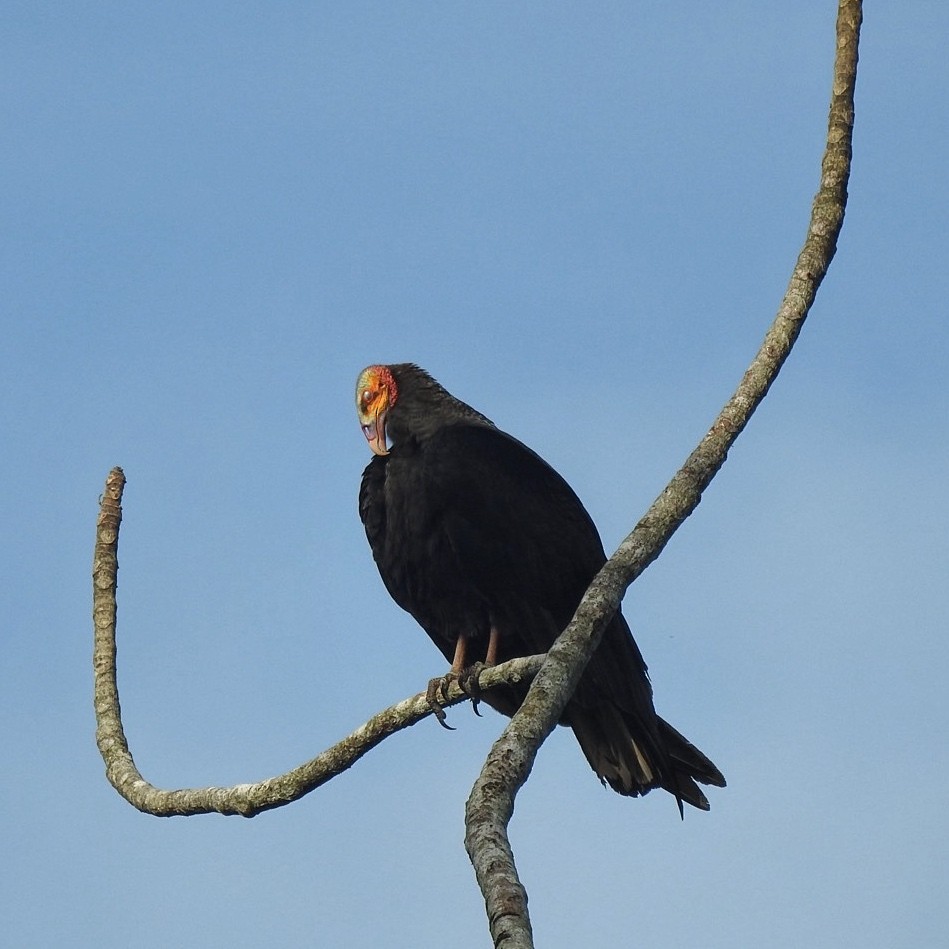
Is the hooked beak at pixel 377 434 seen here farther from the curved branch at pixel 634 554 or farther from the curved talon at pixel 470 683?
the curved branch at pixel 634 554

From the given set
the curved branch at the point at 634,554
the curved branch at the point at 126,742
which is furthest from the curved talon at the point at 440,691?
the curved branch at the point at 634,554

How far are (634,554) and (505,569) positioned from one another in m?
1.64

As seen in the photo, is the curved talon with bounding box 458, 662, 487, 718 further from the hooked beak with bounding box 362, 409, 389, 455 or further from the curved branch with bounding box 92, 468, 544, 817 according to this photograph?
the hooked beak with bounding box 362, 409, 389, 455

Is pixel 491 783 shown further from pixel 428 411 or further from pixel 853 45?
pixel 428 411

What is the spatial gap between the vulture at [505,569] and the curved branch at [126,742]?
572 millimetres

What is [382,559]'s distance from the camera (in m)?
5.22

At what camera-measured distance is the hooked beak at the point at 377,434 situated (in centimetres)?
545

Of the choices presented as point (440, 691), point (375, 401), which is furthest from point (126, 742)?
point (375, 401)

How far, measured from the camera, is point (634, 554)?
329cm

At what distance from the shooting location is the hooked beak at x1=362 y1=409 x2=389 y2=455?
17.9ft

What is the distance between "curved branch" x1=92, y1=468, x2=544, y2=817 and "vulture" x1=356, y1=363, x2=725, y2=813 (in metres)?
0.57

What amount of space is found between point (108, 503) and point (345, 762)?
3.68 feet

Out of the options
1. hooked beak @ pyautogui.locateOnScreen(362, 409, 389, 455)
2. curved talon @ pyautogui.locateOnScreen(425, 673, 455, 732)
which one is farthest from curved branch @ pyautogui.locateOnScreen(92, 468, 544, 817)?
hooked beak @ pyautogui.locateOnScreen(362, 409, 389, 455)

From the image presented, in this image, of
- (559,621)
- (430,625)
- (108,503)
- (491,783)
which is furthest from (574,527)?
(491,783)
